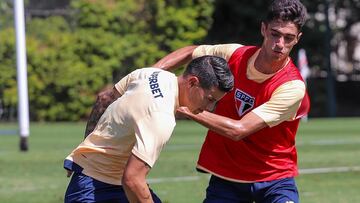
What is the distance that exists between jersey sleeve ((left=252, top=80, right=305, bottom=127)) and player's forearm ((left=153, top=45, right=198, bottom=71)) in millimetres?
747

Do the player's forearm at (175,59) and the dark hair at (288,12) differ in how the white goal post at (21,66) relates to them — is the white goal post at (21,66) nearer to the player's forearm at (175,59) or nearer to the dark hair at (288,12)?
the player's forearm at (175,59)

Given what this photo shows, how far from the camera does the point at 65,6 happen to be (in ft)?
116

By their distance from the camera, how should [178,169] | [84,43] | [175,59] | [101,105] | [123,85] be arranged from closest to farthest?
[123,85] → [101,105] → [175,59] → [178,169] → [84,43]

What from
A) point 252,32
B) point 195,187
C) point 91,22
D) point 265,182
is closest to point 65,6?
point 91,22

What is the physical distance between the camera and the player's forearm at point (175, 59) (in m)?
6.77

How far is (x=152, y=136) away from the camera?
5.07 m

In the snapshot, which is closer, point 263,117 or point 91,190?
point 91,190

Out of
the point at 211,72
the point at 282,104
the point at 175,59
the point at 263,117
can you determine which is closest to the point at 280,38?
the point at 282,104

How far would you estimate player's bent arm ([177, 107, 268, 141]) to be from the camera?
20.1 feet

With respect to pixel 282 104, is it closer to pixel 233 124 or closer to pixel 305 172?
pixel 233 124

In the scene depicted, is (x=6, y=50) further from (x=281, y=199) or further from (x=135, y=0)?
(x=281, y=199)

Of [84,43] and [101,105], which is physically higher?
[101,105]

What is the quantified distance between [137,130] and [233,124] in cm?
131

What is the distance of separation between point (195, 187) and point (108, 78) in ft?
70.8
